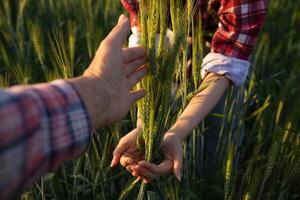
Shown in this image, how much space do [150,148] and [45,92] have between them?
34cm

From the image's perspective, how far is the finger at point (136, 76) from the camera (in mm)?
902

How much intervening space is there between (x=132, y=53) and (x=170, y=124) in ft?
0.91

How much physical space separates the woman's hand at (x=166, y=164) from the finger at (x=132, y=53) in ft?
0.68

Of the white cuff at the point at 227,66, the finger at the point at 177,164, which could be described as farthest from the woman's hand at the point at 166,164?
the white cuff at the point at 227,66

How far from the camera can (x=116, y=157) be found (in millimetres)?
1018

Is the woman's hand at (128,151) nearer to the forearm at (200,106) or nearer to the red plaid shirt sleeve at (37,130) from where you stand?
the forearm at (200,106)

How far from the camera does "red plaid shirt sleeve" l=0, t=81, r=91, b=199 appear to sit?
57cm

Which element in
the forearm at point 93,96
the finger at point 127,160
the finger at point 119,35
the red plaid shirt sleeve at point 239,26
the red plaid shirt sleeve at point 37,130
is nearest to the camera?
the red plaid shirt sleeve at point 37,130

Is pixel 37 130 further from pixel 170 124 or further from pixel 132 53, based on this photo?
pixel 170 124

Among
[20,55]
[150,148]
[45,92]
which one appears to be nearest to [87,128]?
[45,92]

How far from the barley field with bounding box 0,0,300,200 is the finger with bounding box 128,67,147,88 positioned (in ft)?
0.05

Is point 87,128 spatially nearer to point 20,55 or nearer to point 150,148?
point 150,148

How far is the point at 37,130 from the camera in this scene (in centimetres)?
60

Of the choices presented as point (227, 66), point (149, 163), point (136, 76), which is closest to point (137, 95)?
point (136, 76)
